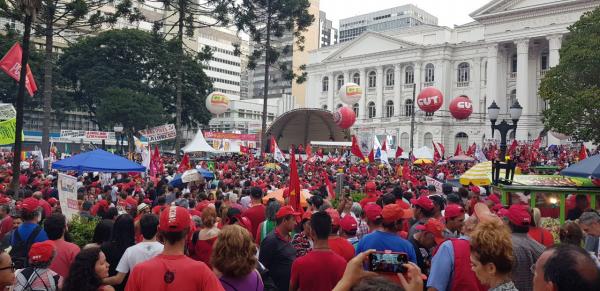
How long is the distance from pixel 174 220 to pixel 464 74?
5693 cm

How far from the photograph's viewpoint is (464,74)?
57.2 m

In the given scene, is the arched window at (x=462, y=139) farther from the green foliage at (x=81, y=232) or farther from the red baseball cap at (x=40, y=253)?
the red baseball cap at (x=40, y=253)

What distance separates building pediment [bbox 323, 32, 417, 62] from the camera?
60156mm

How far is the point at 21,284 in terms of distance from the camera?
162 inches

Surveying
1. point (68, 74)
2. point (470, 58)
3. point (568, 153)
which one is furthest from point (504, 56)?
point (68, 74)

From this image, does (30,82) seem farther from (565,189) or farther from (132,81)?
(132,81)

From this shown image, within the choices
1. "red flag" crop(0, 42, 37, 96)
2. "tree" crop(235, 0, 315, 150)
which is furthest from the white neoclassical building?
"red flag" crop(0, 42, 37, 96)

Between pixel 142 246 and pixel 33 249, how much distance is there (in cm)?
92

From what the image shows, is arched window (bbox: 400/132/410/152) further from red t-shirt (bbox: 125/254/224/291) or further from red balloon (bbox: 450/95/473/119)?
red t-shirt (bbox: 125/254/224/291)

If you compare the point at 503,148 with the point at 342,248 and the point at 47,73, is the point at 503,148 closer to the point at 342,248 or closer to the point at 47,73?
the point at 342,248

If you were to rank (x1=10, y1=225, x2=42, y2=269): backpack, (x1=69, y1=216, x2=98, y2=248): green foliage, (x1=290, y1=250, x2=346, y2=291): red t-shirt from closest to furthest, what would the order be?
(x1=290, y1=250, x2=346, y2=291): red t-shirt, (x1=10, y1=225, x2=42, y2=269): backpack, (x1=69, y1=216, x2=98, y2=248): green foliage

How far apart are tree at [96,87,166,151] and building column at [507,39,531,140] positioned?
111ft

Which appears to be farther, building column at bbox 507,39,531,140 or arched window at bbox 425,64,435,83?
arched window at bbox 425,64,435,83

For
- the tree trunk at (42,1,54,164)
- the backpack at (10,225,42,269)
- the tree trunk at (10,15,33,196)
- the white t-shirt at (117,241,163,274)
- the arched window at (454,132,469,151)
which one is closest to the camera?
the white t-shirt at (117,241,163,274)
